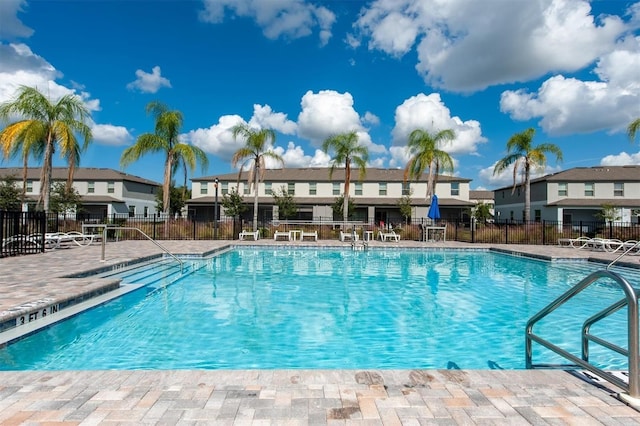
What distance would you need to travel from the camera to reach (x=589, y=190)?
1468 inches

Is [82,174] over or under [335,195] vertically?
over

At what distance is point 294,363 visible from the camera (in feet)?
16.6

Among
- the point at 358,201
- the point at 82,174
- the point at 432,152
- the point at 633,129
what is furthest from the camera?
the point at 82,174

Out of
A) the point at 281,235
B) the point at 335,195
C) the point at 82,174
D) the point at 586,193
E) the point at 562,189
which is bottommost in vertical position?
the point at 281,235

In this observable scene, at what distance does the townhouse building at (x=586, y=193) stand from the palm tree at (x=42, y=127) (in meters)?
34.5

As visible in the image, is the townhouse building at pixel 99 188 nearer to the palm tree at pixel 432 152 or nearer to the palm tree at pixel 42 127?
the palm tree at pixel 42 127

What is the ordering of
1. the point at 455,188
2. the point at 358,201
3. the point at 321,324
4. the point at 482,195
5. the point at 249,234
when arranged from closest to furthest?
the point at 321,324 → the point at 249,234 → the point at 358,201 → the point at 455,188 → the point at 482,195

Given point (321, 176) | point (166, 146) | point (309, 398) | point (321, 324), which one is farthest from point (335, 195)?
point (309, 398)

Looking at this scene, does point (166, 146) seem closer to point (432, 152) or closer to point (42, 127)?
point (42, 127)

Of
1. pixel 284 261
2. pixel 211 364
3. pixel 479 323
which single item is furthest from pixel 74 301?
pixel 284 261

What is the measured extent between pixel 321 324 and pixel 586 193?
4095cm

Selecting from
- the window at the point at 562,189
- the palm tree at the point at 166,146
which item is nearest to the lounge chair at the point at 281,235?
the palm tree at the point at 166,146

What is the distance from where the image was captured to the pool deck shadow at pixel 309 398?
8.83 feet

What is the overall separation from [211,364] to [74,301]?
11.4 feet
